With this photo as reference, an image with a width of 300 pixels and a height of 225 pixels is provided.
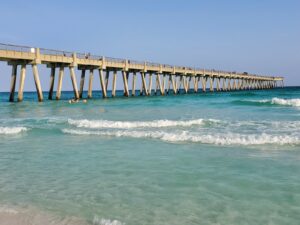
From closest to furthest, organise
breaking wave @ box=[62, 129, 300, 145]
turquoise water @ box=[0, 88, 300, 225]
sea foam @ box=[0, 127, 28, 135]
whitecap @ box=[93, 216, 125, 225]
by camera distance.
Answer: whitecap @ box=[93, 216, 125, 225]
turquoise water @ box=[0, 88, 300, 225]
breaking wave @ box=[62, 129, 300, 145]
sea foam @ box=[0, 127, 28, 135]

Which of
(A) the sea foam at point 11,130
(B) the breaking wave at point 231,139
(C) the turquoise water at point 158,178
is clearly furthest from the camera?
(A) the sea foam at point 11,130

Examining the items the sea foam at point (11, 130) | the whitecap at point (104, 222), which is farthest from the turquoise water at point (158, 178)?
the sea foam at point (11, 130)

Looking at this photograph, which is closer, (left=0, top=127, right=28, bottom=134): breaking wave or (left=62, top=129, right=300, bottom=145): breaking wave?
(left=62, top=129, right=300, bottom=145): breaking wave

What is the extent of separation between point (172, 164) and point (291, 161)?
212 cm

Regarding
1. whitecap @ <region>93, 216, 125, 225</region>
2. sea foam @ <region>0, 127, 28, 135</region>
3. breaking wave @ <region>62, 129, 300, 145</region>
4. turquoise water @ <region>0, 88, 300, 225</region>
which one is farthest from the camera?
sea foam @ <region>0, 127, 28, 135</region>

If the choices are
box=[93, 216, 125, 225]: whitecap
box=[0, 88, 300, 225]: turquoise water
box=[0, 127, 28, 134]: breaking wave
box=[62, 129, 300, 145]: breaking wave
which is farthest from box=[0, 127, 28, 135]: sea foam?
box=[93, 216, 125, 225]: whitecap

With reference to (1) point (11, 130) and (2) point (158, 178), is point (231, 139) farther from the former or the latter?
(1) point (11, 130)

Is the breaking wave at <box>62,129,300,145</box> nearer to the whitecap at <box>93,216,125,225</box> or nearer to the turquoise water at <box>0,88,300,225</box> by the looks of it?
the turquoise water at <box>0,88,300,225</box>

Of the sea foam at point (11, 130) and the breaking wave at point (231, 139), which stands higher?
the breaking wave at point (231, 139)

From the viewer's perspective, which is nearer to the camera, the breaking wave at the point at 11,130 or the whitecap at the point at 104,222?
the whitecap at the point at 104,222

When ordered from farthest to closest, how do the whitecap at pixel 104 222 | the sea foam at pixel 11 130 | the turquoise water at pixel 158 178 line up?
the sea foam at pixel 11 130
the turquoise water at pixel 158 178
the whitecap at pixel 104 222

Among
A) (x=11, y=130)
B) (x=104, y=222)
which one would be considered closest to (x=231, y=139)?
(x=104, y=222)

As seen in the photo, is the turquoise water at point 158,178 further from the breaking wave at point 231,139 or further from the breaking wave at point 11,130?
the breaking wave at point 11,130

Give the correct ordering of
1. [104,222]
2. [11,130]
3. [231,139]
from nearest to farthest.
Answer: [104,222] < [231,139] < [11,130]
